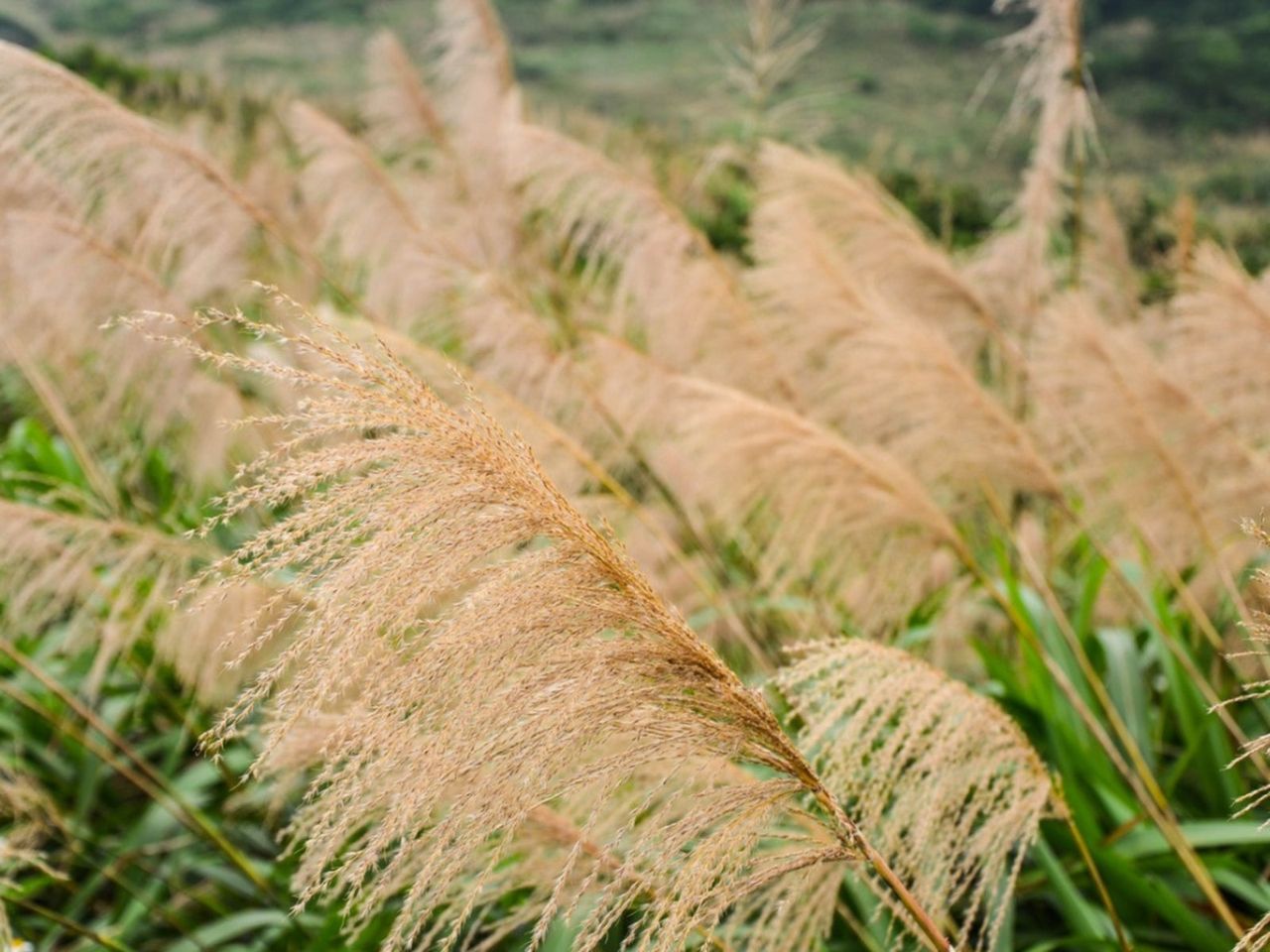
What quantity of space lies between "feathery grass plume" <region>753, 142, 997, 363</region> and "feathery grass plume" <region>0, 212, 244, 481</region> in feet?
6.49

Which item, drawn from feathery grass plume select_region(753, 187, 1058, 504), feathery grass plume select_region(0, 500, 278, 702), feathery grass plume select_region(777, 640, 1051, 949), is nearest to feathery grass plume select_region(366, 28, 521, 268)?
feathery grass plume select_region(753, 187, 1058, 504)

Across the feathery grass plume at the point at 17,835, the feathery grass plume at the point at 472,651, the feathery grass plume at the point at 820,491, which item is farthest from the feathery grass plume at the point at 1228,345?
the feathery grass plume at the point at 17,835

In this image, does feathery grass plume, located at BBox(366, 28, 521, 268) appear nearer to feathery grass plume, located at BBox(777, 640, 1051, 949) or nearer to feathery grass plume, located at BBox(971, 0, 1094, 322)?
feathery grass plume, located at BBox(971, 0, 1094, 322)

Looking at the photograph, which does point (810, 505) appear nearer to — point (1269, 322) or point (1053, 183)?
point (1269, 322)

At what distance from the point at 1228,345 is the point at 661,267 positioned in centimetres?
197

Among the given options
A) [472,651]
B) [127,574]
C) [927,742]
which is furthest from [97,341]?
[927,742]

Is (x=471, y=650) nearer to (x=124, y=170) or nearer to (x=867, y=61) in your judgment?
(x=124, y=170)

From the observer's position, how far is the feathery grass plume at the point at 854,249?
10.8 feet

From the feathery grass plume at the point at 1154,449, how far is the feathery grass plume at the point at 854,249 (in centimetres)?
49

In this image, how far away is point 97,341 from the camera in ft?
12.0

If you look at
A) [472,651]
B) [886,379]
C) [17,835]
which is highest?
[472,651]

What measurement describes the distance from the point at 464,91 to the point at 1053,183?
3.11 meters

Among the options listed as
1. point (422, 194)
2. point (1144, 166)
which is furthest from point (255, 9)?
point (422, 194)

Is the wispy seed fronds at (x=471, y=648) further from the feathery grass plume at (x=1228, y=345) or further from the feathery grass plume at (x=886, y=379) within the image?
the feathery grass plume at (x=1228, y=345)
